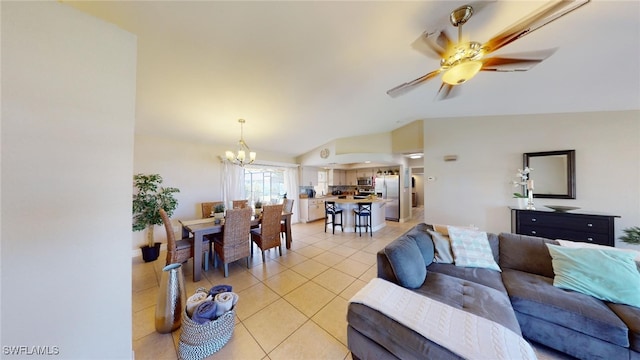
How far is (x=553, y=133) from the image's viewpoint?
303 centimetres

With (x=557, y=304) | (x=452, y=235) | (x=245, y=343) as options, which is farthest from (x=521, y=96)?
(x=245, y=343)

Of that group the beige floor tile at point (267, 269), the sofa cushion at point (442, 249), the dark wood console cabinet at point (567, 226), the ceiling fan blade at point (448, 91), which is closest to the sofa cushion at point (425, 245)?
the sofa cushion at point (442, 249)

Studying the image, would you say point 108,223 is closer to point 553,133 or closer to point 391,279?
point 391,279

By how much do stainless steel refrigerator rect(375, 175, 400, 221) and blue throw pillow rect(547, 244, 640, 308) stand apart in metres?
4.31

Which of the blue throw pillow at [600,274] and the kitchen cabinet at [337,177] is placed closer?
the blue throw pillow at [600,274]

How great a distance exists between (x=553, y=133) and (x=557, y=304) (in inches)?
126

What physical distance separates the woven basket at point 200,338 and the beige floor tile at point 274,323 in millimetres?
302

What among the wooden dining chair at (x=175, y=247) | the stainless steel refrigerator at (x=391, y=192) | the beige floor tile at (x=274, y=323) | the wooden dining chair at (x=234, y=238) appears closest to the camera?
the beige floor tile at (x=274, y=323)

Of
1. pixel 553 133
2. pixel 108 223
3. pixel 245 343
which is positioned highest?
pixel 553 133

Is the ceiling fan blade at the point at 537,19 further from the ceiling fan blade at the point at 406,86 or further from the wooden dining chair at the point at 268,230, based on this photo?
the wooden dining chair at the point at 268,230

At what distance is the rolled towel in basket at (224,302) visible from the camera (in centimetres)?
153

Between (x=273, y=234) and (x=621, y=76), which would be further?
(x=273, y=234)

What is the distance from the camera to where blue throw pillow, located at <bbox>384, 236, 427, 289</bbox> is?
1.58m

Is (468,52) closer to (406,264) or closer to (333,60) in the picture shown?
(333,60)
